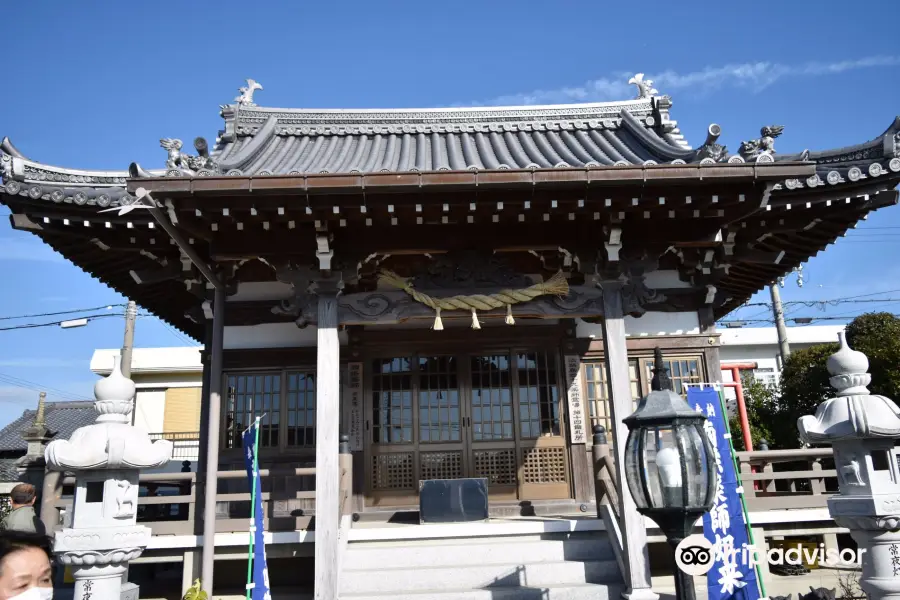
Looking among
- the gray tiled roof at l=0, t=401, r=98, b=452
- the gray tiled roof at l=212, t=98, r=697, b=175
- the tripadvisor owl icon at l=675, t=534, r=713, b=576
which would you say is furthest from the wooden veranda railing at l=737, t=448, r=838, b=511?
the gray tiled roof at l=0, t=401, r=98, b=452

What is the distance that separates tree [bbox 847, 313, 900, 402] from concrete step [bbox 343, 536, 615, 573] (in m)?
8.38

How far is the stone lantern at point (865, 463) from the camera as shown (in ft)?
16.2

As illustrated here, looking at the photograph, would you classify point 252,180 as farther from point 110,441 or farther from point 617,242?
point 617,242

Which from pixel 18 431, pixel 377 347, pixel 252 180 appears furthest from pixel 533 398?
pixel 18 431

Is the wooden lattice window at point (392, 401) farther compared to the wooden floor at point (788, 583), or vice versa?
the wooden lattice window at point (392, 401)

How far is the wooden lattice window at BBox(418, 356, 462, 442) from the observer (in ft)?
29.6

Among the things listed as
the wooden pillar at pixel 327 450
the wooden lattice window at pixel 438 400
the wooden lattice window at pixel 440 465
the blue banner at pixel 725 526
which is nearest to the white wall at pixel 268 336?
the wooden lattice window at pixel 438 400

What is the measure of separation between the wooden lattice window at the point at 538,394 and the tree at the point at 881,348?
23.4 ft

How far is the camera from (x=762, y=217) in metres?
7.39

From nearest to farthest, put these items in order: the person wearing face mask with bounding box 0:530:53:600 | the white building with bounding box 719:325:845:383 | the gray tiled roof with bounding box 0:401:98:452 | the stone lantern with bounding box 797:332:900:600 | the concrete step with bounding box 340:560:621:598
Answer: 1. the person wearing face mask with bounding box 0:530:53:600
2. the stone lantern with bounding box 797:332:900:600
3. the concrete step with bounding box 340:560:621:598
4. the gray tiled roof with bounding box 0:401:98:452
5. the white building with bounding box 719:325:845:383

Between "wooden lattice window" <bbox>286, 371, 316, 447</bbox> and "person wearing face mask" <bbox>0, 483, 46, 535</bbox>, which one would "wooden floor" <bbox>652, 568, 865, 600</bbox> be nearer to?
"wooden lattice window" <bbox>286, 371, 316, 447</bbox>

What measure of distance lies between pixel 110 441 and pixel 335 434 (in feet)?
8.22

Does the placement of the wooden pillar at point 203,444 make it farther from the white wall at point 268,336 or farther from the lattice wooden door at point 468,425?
the lattice wooden door at point 468,425

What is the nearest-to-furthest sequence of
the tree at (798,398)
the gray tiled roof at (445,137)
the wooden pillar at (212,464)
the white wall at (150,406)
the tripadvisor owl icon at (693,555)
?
the tripadvisor owl icon at (693,555) → the wooden pillar at (212,464) → the gray tiled roof at (445,137) → the tree at (798,398) → the white wall at (150,406)
